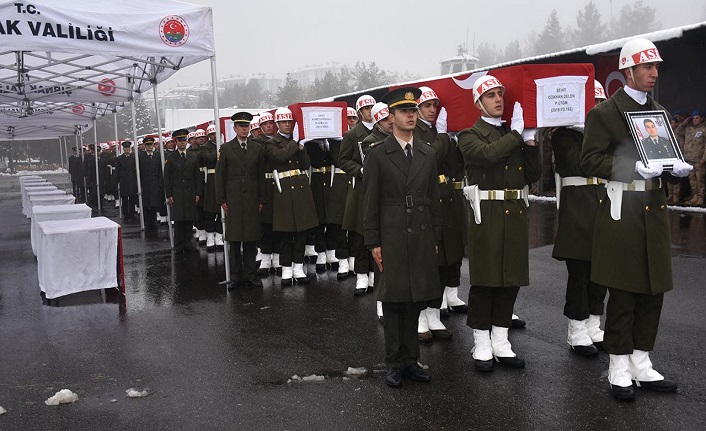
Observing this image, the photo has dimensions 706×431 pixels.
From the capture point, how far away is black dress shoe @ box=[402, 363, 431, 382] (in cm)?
462

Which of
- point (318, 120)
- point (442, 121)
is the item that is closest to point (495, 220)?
point (442, 121)

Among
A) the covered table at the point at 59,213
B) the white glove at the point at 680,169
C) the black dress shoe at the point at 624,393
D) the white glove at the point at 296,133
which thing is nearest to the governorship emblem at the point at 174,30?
the white glove at the point at 296,133

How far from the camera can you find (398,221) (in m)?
4.50

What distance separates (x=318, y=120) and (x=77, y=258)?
3386 millimetres

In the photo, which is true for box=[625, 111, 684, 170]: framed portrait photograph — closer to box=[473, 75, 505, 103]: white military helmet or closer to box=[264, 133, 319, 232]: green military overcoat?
box=[473, 75, 505, 103]: white military helmet

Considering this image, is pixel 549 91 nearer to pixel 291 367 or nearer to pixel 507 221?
pixel 507 221

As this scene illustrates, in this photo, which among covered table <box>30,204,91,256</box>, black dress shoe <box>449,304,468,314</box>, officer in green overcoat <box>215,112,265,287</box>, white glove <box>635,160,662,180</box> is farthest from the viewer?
covered table <box>30,204,91,256</box>

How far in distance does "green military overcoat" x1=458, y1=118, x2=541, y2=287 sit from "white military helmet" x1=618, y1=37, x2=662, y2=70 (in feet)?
2.94

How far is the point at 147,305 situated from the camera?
738 centimetres

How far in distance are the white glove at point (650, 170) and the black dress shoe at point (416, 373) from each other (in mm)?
2049

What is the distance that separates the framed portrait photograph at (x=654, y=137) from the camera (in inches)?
157

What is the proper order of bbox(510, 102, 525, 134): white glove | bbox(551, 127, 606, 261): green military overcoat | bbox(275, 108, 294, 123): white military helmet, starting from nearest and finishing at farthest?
bbox(510, 102, 525, 134): white glove
bbox(551, 127, 606, 261): green military overcoat
bbox(275, 108, 294, 123): white military helmet

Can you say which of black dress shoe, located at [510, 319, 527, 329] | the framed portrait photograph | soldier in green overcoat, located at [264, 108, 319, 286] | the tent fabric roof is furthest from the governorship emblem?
the framed portrait photograph

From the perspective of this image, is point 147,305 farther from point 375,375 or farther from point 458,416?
point 458,416
